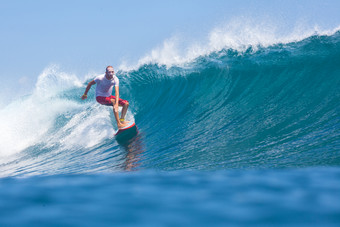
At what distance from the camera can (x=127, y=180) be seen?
385cm

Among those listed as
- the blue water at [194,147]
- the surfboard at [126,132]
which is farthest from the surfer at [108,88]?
the blue water at [194,147]

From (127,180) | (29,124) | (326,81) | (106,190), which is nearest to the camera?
(106,190)

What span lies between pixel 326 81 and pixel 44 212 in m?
8.00

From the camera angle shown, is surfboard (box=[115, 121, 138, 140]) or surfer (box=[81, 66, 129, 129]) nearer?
surfer (box=[81, 66, 129, 129])

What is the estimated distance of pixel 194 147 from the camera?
5656 mm

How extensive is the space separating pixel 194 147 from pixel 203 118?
2.29 meters

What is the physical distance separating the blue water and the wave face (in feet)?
0.13

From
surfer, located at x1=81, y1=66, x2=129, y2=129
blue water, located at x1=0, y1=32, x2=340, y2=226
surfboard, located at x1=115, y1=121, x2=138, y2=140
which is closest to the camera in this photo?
blue water, located at x1=0, y1=32, x2=340, y2=226

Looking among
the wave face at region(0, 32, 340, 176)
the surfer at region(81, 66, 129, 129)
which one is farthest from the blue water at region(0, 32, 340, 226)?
the surfer at region(81, 66, 129, 129)

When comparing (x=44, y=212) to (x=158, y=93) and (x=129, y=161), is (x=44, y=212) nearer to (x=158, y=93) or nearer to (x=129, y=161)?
(x=129, y=161)

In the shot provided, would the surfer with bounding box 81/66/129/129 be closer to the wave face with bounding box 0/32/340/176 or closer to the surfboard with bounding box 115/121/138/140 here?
the surfboard with bounding box 115/121/138/140

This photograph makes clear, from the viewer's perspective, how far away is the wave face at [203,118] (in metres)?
4.91

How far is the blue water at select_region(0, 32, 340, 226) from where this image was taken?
2578 millimetres

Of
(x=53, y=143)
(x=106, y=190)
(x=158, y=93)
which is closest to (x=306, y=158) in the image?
(x=106, y=190)
